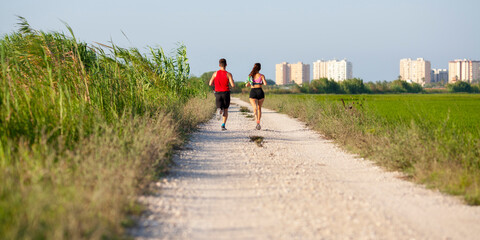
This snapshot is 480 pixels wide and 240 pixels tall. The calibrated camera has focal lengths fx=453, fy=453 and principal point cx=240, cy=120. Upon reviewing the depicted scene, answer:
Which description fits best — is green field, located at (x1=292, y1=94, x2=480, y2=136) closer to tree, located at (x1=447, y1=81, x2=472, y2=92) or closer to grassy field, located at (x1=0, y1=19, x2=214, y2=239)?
grassy field, located at (x1=0, y1=19, x2=214, y2=239)

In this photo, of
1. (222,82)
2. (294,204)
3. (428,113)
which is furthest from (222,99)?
(294,204)

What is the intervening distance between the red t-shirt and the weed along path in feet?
17.2

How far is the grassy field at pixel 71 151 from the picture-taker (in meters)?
3.87

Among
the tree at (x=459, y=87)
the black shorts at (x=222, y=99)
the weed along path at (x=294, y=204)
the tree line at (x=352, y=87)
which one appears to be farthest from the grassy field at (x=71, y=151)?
the tree at (x=459, y=87)

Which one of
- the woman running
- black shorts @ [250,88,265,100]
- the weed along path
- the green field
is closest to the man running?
the woman running

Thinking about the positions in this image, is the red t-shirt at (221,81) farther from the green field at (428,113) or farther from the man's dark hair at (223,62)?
the green field at (428,113)

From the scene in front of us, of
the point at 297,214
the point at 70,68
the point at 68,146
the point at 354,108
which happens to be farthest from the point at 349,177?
the point at 354,108

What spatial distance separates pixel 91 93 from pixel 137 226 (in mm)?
5662

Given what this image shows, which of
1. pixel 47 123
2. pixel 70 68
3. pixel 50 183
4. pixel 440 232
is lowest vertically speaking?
pixel 440 232

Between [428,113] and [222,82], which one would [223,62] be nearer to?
[222,82]

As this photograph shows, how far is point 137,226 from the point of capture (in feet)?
14.8

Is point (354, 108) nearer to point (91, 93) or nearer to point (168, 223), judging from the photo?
point (91, 93)

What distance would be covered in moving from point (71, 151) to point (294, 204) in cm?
317

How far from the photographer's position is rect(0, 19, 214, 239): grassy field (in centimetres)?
387
